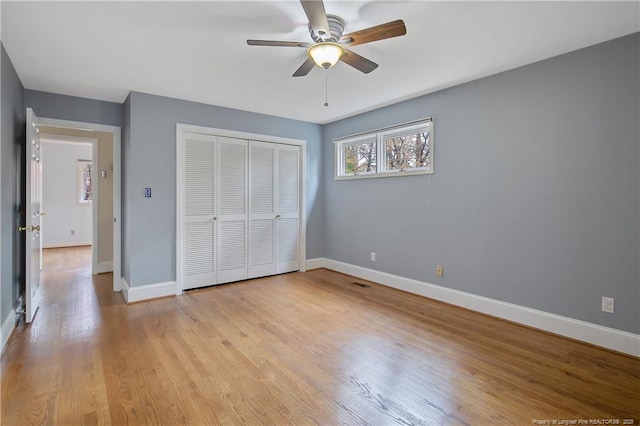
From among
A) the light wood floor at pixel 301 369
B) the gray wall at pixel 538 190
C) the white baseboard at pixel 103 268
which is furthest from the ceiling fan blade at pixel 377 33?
the white baseboard at pixel 103 268

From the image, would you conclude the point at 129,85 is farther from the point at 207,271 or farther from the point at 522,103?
the point at 522,103

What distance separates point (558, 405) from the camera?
1.87 meters

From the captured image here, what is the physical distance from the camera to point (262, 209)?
4.90m

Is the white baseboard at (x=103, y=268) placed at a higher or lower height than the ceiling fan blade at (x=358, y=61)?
lower

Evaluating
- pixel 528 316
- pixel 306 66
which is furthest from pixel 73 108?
pixel 528 316

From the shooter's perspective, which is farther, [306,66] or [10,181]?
[10,181]

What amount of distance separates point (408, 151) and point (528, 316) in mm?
2264

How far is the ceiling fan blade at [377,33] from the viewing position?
77.9 inches

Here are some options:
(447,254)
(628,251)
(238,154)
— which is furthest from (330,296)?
(628,251)

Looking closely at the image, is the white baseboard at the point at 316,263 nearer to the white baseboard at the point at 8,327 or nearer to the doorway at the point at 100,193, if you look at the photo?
the doorway at the point at 100,193

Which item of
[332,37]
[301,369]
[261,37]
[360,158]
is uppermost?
[261,37]

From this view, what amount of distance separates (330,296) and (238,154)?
7.72 ft

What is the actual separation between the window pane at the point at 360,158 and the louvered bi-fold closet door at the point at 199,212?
79.9 inches

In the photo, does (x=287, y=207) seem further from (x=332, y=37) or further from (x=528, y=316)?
(x=528, y=316)
